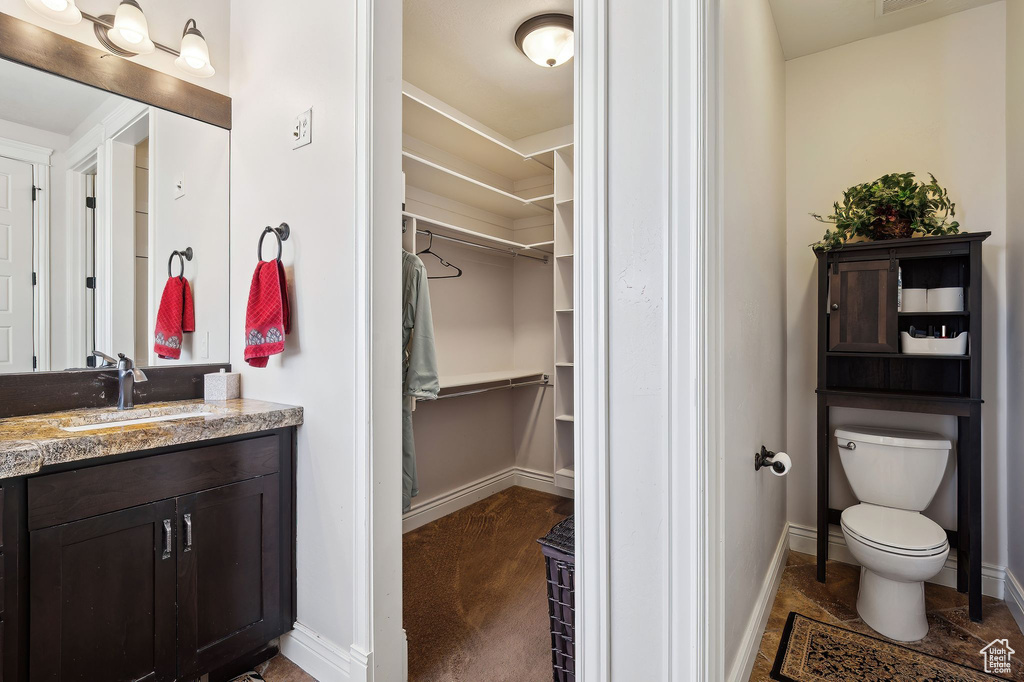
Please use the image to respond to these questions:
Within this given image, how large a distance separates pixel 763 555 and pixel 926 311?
4.13 feet

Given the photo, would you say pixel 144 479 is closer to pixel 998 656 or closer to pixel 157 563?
pixel 157 563

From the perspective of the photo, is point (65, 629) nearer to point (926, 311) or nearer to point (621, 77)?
point (621, 77)

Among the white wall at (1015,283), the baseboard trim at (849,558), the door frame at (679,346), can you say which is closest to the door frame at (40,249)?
the door frame at (679,346)

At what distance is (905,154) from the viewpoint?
232 cm

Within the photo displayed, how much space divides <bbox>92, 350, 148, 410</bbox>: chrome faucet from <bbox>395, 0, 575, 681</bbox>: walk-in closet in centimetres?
96

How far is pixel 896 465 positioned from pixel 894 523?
11.1 inches

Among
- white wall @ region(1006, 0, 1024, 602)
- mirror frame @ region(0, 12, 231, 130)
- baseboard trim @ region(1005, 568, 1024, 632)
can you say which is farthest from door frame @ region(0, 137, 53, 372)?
baseboard trim @ region(1005, 568, 1024, 632)

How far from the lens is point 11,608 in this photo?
Result: 117 centimetres

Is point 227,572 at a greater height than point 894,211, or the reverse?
point 894,211

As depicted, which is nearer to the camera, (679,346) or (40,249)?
(679,346)

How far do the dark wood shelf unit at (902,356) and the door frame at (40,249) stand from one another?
3.03m

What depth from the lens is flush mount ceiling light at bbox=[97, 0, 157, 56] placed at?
169 cm

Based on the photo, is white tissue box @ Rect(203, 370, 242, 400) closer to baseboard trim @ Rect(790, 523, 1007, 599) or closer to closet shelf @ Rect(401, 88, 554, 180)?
closet shelf @ Rect(401, 88, 554, 180)

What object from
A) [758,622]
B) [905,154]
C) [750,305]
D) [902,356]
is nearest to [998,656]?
[758,622]
